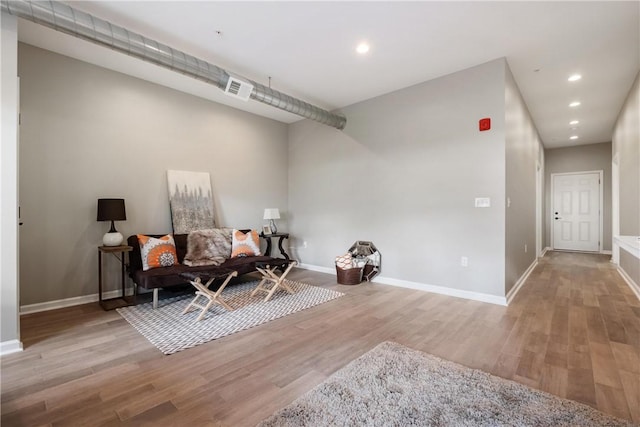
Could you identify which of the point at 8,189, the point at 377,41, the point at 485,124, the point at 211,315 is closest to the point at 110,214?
the point at 8,189

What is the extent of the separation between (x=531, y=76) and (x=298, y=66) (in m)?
3.20

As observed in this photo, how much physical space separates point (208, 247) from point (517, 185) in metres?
4.64

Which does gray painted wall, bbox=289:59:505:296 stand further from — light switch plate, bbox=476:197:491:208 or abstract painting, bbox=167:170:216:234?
abstract painting, bbox=167:170:216:234

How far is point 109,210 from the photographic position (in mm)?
3564

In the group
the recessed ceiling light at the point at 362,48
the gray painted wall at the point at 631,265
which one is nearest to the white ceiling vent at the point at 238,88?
the recessed ceiling light at the point at 362,48

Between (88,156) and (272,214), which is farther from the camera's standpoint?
(272,214)

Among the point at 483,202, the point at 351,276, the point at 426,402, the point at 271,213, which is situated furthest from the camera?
the point at 271,213

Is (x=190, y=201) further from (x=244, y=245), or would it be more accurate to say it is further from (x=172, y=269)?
(x=172, y=269)

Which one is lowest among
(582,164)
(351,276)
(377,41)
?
Result: (351,276)

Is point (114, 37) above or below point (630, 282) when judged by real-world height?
above

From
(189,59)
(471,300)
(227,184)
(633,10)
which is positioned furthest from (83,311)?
(633,10)

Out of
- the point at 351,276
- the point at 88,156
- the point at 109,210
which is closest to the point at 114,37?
the point at 88,156

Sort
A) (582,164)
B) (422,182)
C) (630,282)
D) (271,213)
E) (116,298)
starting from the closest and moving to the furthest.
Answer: (116,298)
(422,182)
(630,282)
(271,213)
(582,164)

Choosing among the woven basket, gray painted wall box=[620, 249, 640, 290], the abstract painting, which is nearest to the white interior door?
gray painted wall box=[620, 249, 640, 290]
